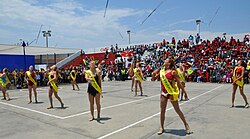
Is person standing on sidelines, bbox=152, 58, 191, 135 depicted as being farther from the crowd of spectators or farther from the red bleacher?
the red bleacher

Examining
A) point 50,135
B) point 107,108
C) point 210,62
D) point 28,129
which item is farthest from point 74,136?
point 210,62

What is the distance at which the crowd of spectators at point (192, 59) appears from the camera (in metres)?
21.1

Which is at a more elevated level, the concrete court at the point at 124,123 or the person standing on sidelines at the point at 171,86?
the person standing on sidelines at the point at 171,86

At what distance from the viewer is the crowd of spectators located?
69.2 feet

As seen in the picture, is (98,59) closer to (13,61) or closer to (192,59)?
(13,61)

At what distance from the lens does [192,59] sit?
25250mm

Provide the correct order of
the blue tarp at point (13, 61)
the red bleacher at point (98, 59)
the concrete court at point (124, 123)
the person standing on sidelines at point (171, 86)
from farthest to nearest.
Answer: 1. the red bleacher at point (98, 59)
2. the blue tarp at point (13, 61)
3. the concrete court at point (124, 123)
4. the person standing on sidelines at point (171, 86)

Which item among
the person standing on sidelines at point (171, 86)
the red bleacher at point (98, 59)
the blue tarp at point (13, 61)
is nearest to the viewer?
the person standing on sidelines at point (171, 86)

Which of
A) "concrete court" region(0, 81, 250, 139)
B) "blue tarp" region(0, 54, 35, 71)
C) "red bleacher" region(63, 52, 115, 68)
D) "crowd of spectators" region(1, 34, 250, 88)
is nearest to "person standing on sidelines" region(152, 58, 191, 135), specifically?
"concrete court" region(0, 81, 250, 139)

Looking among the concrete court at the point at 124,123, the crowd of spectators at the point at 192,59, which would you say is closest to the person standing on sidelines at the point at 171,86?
the concrete court at the point at 124,123

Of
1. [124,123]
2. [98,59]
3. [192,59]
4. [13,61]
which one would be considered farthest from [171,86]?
[98,59]

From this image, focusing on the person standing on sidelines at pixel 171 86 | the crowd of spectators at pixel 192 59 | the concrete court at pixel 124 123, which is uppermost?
the crowd of spectators at pixel 192 59

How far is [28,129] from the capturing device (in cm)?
624

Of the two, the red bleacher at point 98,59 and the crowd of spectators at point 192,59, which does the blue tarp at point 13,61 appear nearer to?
the crowd of spectators at point 192,59
